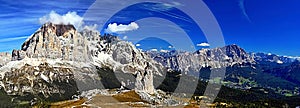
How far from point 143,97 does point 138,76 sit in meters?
11.5

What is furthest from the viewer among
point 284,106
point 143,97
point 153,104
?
point 284,106

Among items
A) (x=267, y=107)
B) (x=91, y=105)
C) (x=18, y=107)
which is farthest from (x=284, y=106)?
(x=18, y=107)

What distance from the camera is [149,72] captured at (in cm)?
14638

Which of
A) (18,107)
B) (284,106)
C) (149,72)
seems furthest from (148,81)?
(284,106)

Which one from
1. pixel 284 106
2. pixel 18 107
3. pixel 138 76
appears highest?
pixel 138 76

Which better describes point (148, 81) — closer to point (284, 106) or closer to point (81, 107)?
point (81, 107)

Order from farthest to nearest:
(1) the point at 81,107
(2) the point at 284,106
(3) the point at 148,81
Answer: (2) the point at 284,106 → (3) the point at 148,81 → (1) the point at 81,107

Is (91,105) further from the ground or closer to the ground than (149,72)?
closer to the ground

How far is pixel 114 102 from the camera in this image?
121062 millimetres

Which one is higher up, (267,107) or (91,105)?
(91,105)

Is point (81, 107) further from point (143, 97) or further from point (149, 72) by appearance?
point (149, 72)

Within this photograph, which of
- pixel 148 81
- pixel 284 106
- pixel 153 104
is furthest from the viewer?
pixel 284 106

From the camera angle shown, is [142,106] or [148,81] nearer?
[142,106]

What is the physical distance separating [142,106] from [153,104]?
31.3 ft
